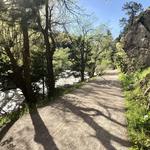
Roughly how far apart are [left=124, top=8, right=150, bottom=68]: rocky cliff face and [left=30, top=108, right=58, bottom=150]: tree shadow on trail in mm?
11301

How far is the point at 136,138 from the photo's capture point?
8102 mm

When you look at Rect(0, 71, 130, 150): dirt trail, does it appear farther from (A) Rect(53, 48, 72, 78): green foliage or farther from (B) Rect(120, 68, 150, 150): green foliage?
(A) Rect(53, 48, 72, 78): green foliage

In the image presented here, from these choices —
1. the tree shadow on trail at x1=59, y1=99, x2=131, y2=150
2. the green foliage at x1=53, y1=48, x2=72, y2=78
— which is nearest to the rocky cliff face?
the green foliage at x1=53, y1=48, x2=72, y2=78

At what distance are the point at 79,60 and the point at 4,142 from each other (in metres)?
34.3

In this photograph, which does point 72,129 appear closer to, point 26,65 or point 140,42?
point 26,65

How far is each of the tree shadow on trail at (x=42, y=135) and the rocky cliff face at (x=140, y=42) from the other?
1130 cm

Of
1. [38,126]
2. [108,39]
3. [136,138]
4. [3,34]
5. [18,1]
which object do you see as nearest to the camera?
[136,138]

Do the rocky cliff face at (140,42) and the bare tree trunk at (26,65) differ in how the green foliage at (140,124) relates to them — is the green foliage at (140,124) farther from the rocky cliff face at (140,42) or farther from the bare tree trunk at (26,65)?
the rocky cliff face at (140,42)

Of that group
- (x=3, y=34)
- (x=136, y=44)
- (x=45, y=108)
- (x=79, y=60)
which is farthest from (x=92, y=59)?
(x=45, y=108)

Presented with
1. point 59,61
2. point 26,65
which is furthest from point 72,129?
point 59,61

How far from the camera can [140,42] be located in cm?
2638

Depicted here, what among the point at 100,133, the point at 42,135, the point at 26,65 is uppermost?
the point at 26,65

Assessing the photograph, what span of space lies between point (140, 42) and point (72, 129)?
18.3 meters

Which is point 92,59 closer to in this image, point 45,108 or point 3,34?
point 3,34
